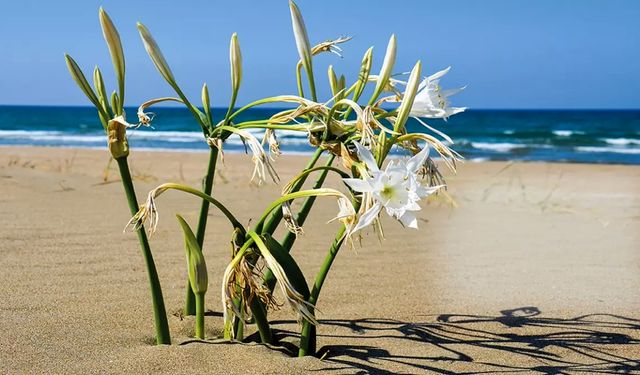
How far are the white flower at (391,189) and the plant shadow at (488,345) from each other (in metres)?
0.55

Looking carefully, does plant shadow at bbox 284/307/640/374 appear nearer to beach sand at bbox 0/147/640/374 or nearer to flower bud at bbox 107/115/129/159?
beach sand at bbox 0/147/640/374

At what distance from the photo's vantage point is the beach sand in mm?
2010

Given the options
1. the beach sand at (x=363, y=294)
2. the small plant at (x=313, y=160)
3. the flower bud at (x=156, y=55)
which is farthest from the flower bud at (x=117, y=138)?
the beach sand at (x=363, y=294)

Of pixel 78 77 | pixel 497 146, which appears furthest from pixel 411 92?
pixel 497 146

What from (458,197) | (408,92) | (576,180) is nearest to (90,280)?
(408,92)

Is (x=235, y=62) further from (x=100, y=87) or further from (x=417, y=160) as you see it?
(x=417, y=160)

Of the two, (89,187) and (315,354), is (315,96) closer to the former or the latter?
(315,354)

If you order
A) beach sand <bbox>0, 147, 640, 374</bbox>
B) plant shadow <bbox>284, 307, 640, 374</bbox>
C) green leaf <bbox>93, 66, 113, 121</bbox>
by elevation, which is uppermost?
green leaf <bbox>93, 66, 113, 121</bbox>

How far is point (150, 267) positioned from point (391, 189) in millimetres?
691

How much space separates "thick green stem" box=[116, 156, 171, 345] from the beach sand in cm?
5

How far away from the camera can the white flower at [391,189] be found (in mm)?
1512

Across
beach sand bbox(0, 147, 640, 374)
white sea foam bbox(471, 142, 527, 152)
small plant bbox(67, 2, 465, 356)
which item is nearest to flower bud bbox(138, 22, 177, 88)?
small plant bbox(67, 2, 465, 356)

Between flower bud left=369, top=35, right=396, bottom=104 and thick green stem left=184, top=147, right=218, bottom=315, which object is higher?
flower bud left=369, top=35, right=396, bottom=104

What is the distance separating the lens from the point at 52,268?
300 centimetres
